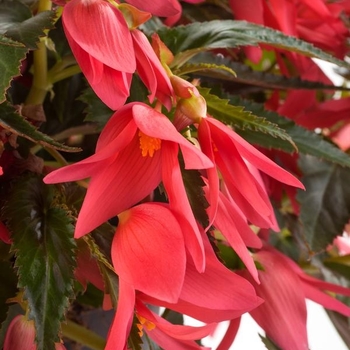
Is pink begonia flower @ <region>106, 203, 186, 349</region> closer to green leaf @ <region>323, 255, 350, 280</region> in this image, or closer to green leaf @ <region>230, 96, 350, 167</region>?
green leaf @ <region>230, 96, 350, 167</region>

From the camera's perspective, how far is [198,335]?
33 cm

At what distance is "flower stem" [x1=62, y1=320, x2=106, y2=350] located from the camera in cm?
40

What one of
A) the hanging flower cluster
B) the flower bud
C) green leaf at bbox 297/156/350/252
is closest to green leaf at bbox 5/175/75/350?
the hanging flower cluster

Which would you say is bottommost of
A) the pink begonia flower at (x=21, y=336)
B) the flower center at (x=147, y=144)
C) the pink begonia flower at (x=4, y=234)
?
the pink begonia flower at (x=21, y=336)

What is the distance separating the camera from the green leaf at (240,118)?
1.01ft

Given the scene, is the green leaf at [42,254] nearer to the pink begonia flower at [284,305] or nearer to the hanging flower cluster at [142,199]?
the hanging flower cluster at [142,199]

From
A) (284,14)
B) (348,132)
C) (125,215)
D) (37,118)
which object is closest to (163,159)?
(125,215)

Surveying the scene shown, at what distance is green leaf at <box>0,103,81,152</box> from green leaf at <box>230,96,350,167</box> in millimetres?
167

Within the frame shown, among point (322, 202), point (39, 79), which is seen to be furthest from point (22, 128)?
point (322, 202)

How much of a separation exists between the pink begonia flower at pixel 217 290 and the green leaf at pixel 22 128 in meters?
0.08

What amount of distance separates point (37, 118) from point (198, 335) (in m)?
0.16

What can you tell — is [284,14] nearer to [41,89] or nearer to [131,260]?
[41,89]

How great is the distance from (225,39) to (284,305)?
17cm

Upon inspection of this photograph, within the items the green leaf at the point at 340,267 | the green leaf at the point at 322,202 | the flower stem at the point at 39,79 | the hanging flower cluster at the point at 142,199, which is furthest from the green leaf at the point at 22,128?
the green leaf at the point at 340,267
